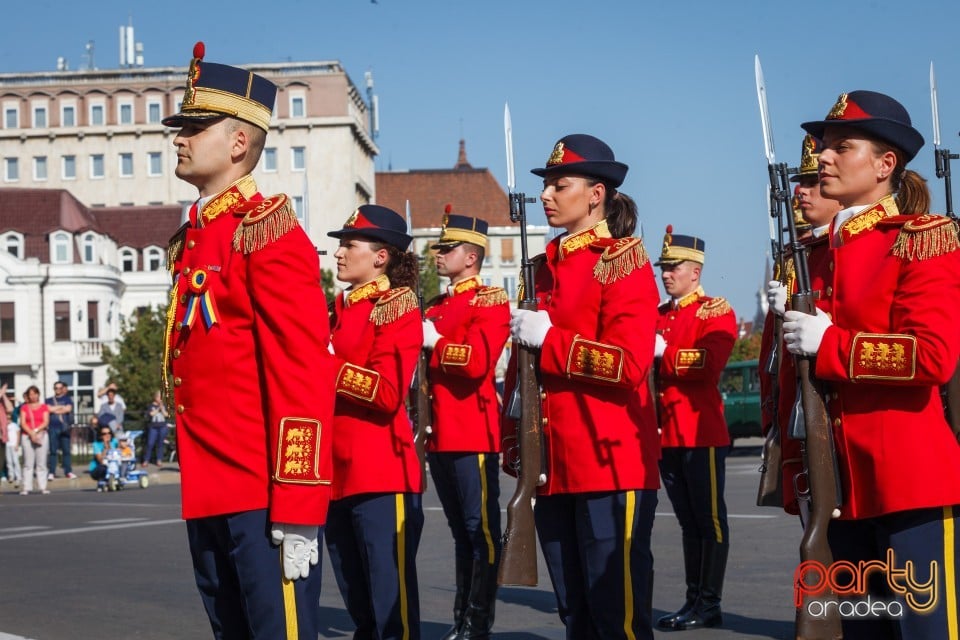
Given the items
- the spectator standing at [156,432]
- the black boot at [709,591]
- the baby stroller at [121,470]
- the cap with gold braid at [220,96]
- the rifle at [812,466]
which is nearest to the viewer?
the rifle at [812,466]

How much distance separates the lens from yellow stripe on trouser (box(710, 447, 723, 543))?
912 cm

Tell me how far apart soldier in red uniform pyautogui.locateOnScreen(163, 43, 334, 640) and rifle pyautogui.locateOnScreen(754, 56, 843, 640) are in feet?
4.99

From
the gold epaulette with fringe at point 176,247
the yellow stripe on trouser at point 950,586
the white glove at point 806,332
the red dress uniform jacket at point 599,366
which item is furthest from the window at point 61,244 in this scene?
the yellow stripe on trouser at point 950,586

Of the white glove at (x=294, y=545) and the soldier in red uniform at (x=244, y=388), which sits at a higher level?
the soldier in red uniform at (x=244, y=388)

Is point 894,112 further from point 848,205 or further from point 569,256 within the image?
point 569,256

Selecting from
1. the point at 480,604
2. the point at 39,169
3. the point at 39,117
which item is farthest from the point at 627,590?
the point at 39,117

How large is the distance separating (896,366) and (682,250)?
18.0 ft

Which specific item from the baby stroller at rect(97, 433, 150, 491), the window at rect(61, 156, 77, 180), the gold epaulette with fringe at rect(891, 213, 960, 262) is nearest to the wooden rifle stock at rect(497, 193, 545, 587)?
the gold epaulette with fringe at rect(891, 213, 960, 262)

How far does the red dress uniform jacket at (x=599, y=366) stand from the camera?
6.02 meters

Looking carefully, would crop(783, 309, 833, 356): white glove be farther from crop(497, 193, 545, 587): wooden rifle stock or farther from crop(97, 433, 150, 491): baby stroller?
crop(97, 433, 150, 491): baby stroller

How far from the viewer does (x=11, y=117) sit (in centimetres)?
9731

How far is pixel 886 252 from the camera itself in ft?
16.3

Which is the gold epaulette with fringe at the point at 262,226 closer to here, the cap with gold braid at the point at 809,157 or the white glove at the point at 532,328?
the white glove at the point at 532,328

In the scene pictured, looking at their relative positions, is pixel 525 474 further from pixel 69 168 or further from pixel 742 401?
A: pixel 69 168
